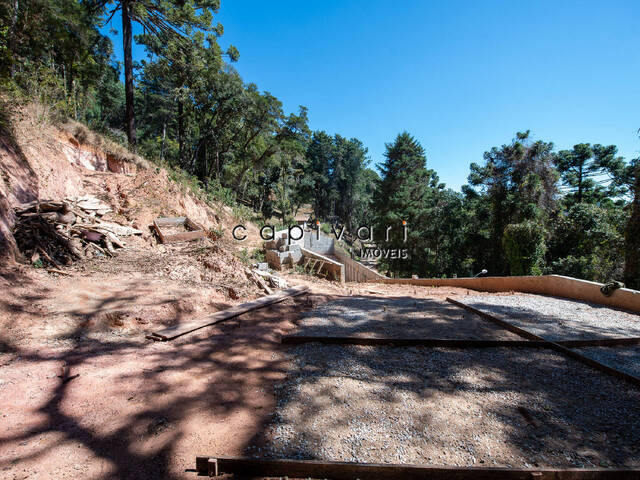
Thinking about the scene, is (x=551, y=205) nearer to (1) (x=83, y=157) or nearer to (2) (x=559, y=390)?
(2) (x=559, y=390)

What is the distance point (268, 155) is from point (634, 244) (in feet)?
73.2

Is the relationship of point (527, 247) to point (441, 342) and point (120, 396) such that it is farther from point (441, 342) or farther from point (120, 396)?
point (120, 396)

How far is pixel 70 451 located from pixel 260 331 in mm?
2223

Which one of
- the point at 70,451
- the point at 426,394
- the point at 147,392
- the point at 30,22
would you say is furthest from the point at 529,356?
the point at 30,22

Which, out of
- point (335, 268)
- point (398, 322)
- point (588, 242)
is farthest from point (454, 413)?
point (588, 242)

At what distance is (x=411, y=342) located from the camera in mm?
3367

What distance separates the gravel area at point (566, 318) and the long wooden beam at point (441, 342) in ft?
0.65

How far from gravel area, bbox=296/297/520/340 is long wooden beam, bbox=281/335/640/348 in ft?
0.92

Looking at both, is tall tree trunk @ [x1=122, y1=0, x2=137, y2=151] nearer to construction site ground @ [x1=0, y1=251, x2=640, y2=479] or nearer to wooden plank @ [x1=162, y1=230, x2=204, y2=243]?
wooden plank @ [x1=162, y1=230, x2=204, y2=243]

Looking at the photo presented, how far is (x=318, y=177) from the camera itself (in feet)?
130

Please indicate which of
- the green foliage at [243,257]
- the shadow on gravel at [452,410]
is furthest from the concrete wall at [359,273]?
the shadow on gravel at [452,410]

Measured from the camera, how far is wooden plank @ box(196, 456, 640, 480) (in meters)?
1.46

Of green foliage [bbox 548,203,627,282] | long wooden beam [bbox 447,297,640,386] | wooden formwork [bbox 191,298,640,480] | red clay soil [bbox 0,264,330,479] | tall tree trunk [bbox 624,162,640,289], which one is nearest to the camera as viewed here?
wooden formwork [bbox 191,298,640,480]

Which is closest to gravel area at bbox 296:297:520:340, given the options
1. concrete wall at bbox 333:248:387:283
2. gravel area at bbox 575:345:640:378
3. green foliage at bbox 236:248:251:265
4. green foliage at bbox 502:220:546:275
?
gravel area at bbox 575:345:640:378
